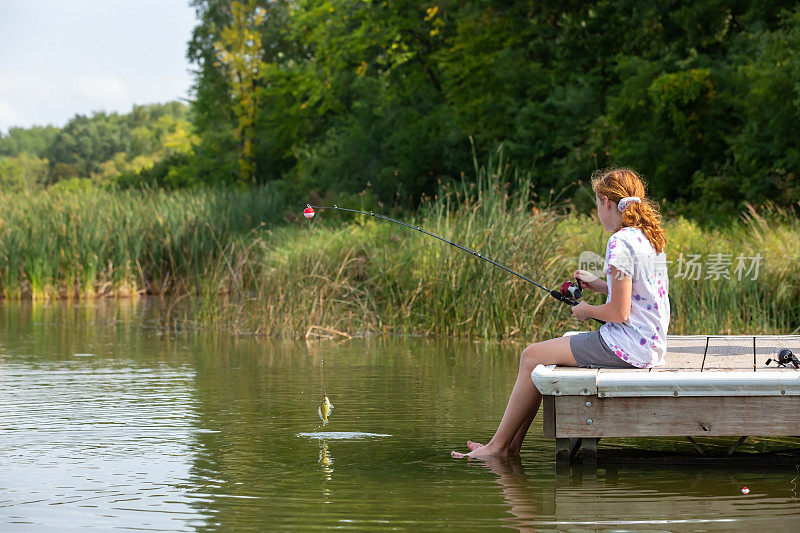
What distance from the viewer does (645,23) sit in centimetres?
2377

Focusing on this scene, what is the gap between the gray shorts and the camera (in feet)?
20.0

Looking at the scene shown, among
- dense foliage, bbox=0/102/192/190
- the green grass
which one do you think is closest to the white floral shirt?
the green grass

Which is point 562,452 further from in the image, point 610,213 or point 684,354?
point 610,213

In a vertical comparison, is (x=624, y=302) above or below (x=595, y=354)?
above

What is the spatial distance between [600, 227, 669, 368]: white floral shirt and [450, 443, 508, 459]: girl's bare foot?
93 cm

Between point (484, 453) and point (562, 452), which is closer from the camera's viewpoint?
point (562, 452)

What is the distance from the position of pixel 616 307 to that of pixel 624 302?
0.05 m

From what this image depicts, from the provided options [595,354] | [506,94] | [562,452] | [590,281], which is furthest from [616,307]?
[506,94]

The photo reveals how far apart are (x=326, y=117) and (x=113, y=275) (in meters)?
20.1

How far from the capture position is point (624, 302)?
591 cm

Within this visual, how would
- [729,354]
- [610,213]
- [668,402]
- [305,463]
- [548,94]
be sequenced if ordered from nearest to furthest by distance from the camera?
[668,402]
[610,213]
[305,463]
[729,354]
[548,94]

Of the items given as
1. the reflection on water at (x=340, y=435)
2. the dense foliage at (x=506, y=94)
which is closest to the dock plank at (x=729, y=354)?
the reflection on water at (x=340, y=435)

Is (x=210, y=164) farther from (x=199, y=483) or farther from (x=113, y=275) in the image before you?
(x=199, y=483)

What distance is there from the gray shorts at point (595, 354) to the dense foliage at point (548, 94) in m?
13.0
